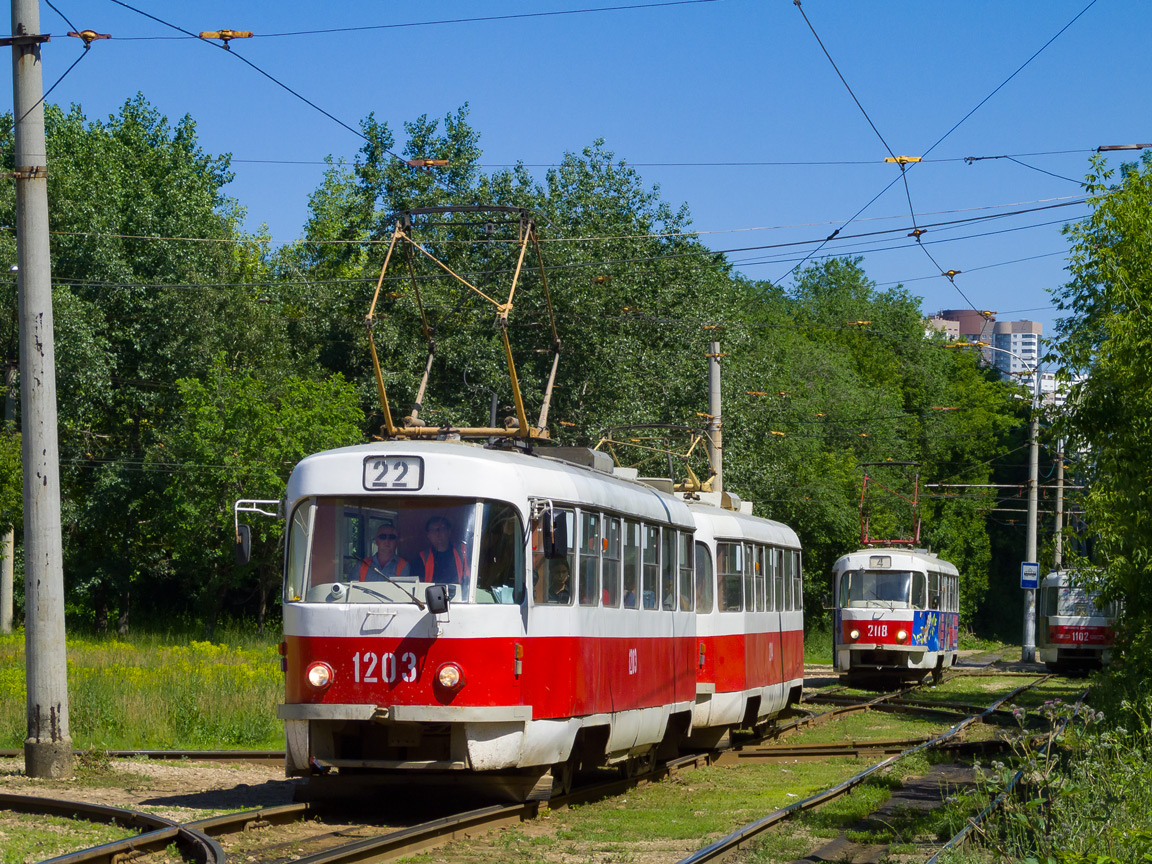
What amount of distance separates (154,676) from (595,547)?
10.8 m

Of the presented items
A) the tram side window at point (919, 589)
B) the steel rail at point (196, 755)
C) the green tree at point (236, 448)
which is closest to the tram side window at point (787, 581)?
the steel rail at point (196, 755)

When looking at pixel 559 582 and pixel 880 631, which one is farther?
pixel 880 631

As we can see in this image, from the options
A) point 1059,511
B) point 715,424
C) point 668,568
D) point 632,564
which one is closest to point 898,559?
point 715,424

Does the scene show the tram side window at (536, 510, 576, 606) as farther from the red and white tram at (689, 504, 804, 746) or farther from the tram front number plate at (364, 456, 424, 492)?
the red and white tram at (689, 504, 804, 746)

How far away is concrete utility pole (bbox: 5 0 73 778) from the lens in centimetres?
1315

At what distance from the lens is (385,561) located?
1113cm

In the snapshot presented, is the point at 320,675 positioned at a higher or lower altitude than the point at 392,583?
lower

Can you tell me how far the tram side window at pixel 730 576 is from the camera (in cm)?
1814

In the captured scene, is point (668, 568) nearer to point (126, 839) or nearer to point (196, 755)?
point (196, 755)

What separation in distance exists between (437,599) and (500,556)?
2.34 ft

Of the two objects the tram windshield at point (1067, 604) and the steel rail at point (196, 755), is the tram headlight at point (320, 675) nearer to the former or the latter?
the steel rail at point (196, 755)

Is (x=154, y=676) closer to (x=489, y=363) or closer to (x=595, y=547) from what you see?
(x=595, y=547)

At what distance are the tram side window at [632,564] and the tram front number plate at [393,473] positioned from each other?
3.09m

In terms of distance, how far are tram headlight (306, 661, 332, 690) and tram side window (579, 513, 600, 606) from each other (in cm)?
231
